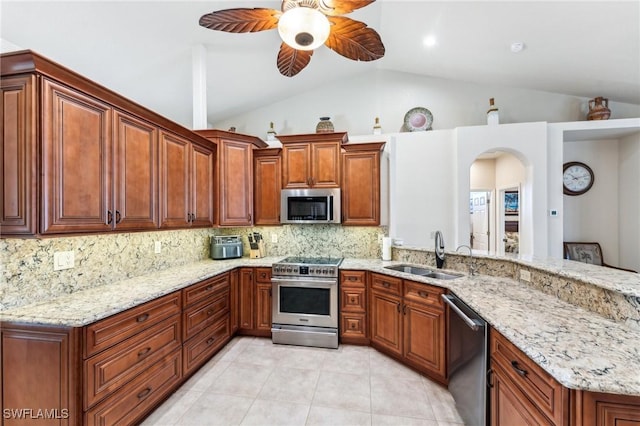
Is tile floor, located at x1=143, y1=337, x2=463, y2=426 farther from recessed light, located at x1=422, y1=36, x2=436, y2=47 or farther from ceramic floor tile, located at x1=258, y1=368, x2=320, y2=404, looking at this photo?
recessed light, located at x1=422, y1=36, x2=436, y2=47

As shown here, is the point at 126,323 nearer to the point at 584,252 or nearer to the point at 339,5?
the point at 339,5

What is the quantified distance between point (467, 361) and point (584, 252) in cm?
454

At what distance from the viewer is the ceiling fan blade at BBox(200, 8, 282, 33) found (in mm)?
1661

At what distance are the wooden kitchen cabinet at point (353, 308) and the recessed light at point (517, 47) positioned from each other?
340 centimetres

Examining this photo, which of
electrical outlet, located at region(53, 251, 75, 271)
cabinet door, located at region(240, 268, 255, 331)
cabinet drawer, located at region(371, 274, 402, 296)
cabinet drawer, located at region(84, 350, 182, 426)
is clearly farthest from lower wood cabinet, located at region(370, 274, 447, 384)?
electrical outlet, located at region(53, 251, 75, 271)

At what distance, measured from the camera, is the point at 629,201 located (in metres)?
4.39

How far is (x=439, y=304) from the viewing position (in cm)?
227

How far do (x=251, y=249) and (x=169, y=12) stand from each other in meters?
2.64

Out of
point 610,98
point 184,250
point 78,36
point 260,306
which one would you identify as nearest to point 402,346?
point 260,306

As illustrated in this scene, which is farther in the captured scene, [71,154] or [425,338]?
[425,338]

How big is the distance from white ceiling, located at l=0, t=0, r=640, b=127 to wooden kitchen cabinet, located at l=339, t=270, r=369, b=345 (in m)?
2.92

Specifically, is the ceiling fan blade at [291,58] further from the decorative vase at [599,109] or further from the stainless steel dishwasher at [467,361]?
the decorative vase at [599,109]

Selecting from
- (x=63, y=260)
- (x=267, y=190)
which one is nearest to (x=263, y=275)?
(x=267, y=190)

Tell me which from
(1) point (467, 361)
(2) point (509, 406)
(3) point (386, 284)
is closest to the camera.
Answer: (2) point (509, 406)
